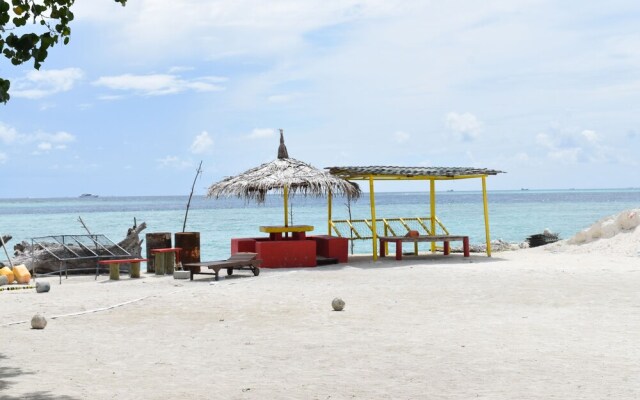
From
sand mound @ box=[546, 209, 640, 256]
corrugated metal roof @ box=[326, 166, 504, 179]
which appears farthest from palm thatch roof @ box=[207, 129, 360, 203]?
sand mound @ box=[546, 209, 640, 256]

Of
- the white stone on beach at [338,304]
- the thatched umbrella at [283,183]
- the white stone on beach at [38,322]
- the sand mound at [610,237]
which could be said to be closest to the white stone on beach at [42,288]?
the white stone on beach at [38,322]

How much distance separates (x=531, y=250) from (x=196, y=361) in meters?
14.5

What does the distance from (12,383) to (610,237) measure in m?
16.2

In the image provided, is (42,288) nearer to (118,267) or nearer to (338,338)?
(118,267)

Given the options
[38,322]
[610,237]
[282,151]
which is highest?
[282,151]

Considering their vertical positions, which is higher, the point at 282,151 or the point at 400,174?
the point at 282,151

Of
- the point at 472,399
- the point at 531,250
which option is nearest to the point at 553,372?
the point at 472,399

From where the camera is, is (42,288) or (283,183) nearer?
(42,288)

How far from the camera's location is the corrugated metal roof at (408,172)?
16.8 metres

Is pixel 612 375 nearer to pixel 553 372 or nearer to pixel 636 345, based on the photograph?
pixel 553 372

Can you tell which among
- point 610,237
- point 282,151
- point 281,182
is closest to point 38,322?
point 281,182

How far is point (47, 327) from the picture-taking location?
920 cm

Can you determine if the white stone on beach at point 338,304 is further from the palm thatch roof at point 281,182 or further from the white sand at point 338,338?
the palm thatch roof at point 281,182

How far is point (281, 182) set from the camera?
1609 centimetres
